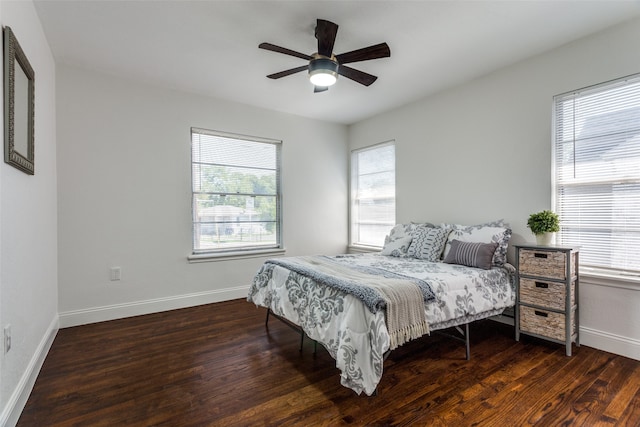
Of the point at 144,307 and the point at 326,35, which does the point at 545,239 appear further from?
the point at 144,307

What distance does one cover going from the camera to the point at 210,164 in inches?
155

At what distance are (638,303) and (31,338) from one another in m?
4.33

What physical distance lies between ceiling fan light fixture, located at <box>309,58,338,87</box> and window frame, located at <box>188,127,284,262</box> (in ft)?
6.47

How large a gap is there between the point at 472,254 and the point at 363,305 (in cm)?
147

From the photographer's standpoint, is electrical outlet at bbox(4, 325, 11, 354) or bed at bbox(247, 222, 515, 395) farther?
bed at bbox(247, 222, 515, 395)

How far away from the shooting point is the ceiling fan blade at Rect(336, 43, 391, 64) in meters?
2.20

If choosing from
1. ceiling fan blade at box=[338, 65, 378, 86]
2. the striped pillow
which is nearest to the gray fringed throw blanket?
the striped pillow

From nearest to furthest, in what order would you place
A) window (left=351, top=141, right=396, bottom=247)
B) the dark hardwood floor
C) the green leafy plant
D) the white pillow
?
the dark hardwood floor → the green leafy plant → the white pillow → window (left=351, top=141, right=396, bottom=247)

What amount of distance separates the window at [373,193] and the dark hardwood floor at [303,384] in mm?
2094

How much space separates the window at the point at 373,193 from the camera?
14.7ft

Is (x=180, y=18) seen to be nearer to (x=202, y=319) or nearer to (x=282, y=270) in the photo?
(x=282, y=270)

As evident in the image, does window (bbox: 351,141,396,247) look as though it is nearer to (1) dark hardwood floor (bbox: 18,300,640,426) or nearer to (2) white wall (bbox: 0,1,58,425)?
(1) dark hardwood floor (bbox: 18,300,640,426)

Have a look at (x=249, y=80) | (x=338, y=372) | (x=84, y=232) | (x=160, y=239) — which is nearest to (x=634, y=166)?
(x=338, y=372)

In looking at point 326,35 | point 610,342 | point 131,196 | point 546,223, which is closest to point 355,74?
point 326,35
